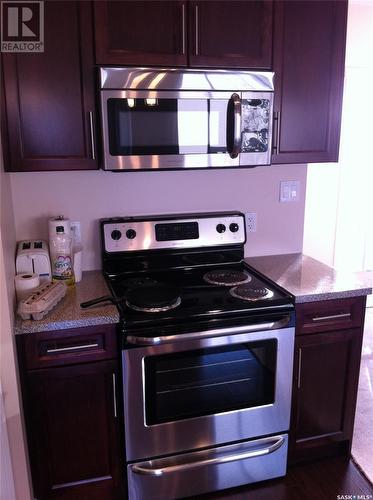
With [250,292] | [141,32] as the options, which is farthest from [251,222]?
[141,32]

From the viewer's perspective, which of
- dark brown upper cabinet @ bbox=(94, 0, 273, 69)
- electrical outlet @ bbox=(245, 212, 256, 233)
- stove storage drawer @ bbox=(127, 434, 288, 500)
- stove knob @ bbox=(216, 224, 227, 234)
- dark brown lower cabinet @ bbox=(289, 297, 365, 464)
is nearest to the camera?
dark brown upper cabinet @ bbox=(94, 0, 273, 69)

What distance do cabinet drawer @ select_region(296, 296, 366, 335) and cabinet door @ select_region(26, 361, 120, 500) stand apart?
0.80 m

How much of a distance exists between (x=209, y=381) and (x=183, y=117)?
3.57 feet

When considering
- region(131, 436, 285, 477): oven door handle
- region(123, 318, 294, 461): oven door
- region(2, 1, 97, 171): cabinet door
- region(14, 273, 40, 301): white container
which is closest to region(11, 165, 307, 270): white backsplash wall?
region(2, 1, 97, 171): cabinet door

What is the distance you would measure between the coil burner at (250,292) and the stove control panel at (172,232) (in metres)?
0.36

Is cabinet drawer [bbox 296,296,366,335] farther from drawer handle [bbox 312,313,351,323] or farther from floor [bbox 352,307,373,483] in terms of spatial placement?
floor [bbox 352,307,373,483]

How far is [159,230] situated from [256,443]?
1.05 m

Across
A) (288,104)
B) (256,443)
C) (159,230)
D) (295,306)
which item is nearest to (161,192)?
(159,230)

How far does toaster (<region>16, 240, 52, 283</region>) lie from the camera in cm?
181

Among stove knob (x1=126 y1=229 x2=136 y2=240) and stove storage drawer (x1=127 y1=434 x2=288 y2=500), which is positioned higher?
stove knob (x1=126 y1=229 x2=136 y2=240)

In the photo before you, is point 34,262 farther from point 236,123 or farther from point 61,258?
point 236,123

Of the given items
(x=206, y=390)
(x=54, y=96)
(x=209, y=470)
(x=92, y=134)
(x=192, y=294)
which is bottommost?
(x=209, y=470)

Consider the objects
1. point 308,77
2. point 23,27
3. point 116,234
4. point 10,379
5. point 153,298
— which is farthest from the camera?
point 116,234

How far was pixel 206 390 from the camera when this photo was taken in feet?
5.85
